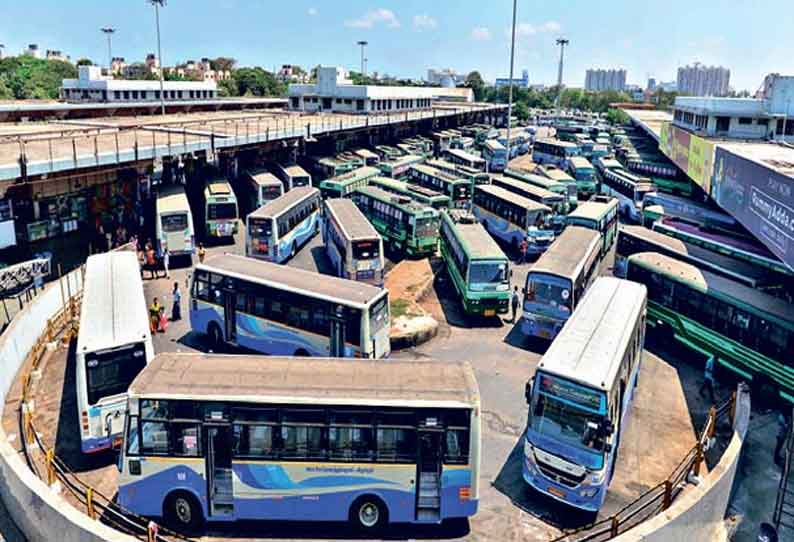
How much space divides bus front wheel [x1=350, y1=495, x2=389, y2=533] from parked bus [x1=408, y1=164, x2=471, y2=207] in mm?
24346

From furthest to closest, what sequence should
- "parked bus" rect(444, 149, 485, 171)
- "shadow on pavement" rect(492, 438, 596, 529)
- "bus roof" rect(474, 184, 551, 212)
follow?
"parked bus" rect(444, 149, 485, 171) → "bus roof" rect(474, 184, 551, 212) → "shadow on pavement" rect(492, 438, 596, 529)

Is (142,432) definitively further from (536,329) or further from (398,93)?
(398,93)

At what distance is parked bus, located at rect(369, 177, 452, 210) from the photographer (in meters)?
29.8

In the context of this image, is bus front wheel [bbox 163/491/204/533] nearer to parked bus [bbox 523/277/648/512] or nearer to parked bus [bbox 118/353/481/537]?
parked bus [bbox 118/353/481/537]

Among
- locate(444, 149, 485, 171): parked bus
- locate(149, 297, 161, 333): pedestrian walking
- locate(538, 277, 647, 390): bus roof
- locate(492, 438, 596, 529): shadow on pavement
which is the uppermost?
locate(444, 149, 485, 171): parked bus

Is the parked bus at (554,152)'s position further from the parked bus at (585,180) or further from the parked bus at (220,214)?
the parked bus at (220,214)

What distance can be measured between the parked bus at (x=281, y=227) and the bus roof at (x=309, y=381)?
13556 millimetres

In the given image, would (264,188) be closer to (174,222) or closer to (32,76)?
(174,222)

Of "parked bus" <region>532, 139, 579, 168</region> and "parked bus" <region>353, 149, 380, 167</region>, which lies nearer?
"parked bus" <region>353, 149, 380, 167</region>

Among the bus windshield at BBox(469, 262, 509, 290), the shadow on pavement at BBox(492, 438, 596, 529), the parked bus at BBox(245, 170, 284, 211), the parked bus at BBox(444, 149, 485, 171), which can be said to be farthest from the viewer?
the parked bus at BBox(444, 149, 485, 171)

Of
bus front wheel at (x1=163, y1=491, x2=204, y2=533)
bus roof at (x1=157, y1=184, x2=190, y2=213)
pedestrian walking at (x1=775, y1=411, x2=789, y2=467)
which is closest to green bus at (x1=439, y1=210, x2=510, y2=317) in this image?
pedestrian walking at (x1=775, y1=411, x2=789, y2=467)

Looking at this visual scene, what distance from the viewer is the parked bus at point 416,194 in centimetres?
2980

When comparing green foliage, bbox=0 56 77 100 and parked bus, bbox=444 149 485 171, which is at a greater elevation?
green foliage, bbox=0 56 77 100

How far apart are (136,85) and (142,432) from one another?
6701 cm
